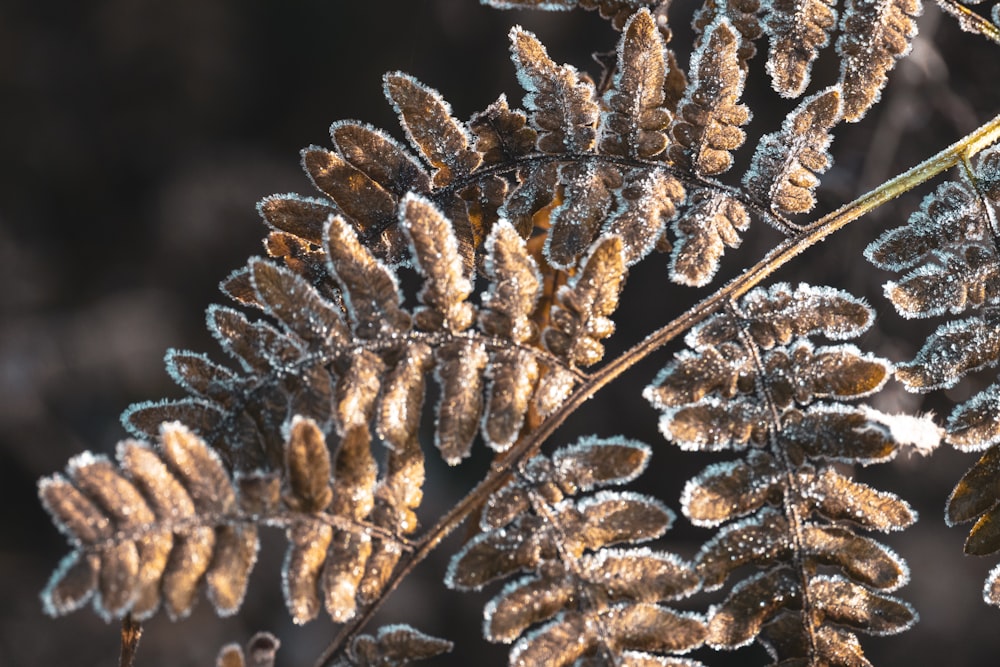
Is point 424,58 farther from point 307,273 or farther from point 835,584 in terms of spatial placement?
point 835,584

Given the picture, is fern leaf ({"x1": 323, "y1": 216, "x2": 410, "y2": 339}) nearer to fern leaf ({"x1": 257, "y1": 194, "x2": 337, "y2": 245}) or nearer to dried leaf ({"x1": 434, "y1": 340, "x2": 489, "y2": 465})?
dried leaf ({"x1": 434, "y1": 340, "x2": 489, "y2": 465})

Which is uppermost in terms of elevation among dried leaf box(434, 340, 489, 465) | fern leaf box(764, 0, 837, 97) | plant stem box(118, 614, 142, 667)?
fern leaf box(764, 0, 837, 97)

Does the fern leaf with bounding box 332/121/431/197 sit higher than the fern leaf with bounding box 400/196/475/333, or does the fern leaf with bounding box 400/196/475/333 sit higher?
the fern leaf with bounding box 332/121/431/197

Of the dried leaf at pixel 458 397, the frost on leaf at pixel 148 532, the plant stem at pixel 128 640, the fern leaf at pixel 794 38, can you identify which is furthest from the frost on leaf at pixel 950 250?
the plant stem at pixel 128 640

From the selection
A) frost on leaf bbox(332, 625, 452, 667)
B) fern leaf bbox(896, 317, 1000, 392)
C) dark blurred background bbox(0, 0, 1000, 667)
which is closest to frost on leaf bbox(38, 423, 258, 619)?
frost on leaf bbox(332, 625, 452, 667)

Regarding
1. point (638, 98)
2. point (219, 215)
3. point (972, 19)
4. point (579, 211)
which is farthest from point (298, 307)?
point (219, 215)

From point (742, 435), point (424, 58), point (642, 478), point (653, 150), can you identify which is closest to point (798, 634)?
point (742, 435)

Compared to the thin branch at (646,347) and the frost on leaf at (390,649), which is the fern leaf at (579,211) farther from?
the frost on leaf at (390,649)
